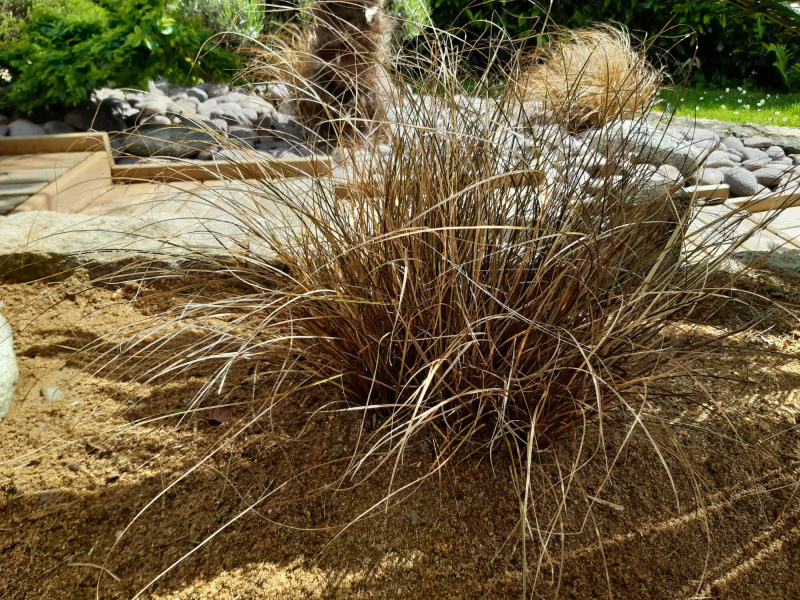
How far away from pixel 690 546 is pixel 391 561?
658mm

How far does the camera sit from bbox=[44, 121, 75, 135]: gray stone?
17.7ft

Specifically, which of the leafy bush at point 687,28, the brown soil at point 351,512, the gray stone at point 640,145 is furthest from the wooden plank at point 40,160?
the leafy bush at point 687,28

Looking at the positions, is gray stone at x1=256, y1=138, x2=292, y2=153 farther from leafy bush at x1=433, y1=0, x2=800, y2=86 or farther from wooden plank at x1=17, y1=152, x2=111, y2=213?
leafy bush at x1=433, y1=0, x2=800, y2=86

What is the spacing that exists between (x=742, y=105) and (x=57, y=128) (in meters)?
7.08

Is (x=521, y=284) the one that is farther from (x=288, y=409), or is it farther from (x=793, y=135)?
(x=793, y=135)

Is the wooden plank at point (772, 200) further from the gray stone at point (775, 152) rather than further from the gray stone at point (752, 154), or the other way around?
the gray stone at point (775, 152)

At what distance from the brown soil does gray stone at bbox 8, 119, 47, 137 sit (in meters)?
4.26

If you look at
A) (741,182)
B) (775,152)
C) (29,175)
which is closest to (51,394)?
(29,175)

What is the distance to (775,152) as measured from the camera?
5.12 m

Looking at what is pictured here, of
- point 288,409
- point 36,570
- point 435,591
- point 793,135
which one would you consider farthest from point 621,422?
point 793,135

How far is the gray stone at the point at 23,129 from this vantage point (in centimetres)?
521

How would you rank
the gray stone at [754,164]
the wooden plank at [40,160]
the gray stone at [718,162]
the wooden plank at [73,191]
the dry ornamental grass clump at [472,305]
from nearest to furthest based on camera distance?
the dry ornamental grass clump at [472,305] < the wooden plank at [73,191] < the wooden plank at [40,160] < the gray stone at [718,162] < the gray stone at [754,164]

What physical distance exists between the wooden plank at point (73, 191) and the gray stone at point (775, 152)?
489 centimetres

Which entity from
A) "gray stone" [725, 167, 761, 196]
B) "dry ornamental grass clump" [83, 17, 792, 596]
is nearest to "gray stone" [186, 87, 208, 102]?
"gray stone" [725, 167, 761, 196]
